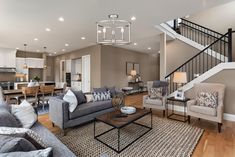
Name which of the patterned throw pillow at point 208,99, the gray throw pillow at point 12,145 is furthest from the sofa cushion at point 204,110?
the gray throw pillow at point 12,145

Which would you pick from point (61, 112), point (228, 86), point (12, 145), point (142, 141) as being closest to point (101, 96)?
point (61, 112)

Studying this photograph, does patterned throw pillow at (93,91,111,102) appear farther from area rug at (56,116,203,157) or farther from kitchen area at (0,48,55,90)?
kitchen area at (0,48,55,90)

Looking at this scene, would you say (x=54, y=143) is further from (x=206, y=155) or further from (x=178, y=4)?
(x=178, y=4)

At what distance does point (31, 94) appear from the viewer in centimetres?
464

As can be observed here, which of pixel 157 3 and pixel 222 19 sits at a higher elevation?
pixel 222 19

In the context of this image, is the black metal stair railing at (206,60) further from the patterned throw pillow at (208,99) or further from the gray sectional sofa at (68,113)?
the gray sectional sofa at (68,113)

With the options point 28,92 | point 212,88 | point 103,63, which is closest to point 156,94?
point 212,88

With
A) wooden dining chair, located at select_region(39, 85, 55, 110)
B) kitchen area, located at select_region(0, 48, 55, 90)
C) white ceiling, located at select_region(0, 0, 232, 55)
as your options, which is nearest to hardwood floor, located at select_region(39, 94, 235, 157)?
wooden dining chair, located at select_region(39, 85, 55, 110)

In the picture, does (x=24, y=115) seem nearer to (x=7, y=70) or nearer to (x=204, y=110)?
(x=204, y=110)

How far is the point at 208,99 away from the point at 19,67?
9684mm

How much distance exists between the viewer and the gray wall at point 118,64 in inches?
287

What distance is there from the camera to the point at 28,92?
445 centimetres

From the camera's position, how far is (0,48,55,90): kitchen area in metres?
7.74

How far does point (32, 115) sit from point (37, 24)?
336 cm
